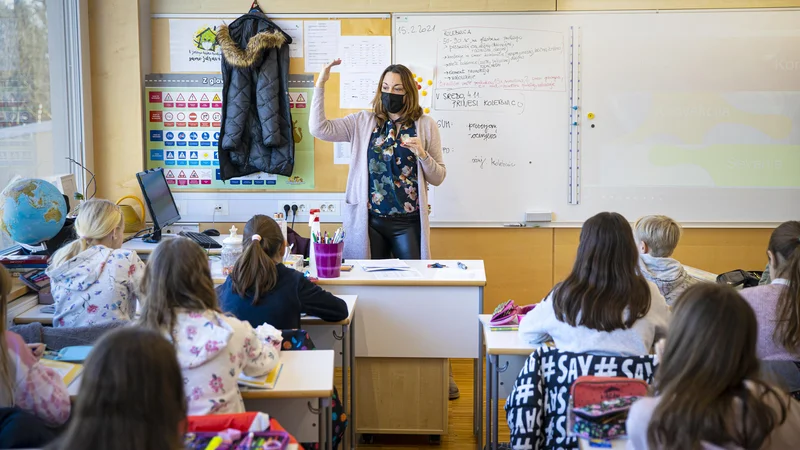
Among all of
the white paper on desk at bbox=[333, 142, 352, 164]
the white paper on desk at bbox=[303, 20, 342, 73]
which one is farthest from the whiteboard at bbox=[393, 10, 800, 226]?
the white paper on desk at bbox=[333, 142, 352, 164]

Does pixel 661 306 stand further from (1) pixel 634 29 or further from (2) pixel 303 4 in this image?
(2) pixel 303 4

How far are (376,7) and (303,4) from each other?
1.53 feet

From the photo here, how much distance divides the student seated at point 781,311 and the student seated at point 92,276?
7.36ft

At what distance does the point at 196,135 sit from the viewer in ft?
17.8

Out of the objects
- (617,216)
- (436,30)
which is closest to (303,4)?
(436,30)

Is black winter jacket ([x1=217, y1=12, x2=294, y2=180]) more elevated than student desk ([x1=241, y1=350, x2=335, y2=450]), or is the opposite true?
black winter jacket ([x1=217, y1=12, x2=294, y2=180])

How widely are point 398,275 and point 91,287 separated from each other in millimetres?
1395

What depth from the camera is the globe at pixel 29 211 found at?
12.3 ft

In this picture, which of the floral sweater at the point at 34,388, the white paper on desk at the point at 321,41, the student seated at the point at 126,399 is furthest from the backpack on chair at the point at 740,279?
the student seated at the point at 126,399

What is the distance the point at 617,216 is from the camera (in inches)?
104

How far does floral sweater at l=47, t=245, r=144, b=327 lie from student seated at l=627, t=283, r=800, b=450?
2.04 meters

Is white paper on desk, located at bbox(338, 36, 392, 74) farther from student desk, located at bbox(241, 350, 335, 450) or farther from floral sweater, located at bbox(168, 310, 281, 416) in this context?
floral sweater, located at bbox(168, 310, 281, 416)

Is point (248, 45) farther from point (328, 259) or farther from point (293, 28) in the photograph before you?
point (328, 259)

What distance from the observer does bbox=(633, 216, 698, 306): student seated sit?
11.2ft
